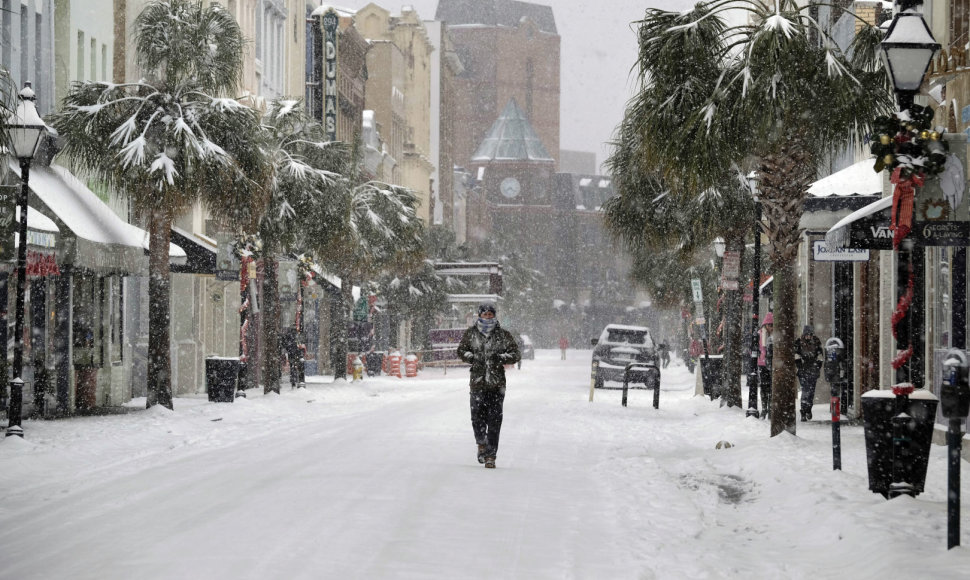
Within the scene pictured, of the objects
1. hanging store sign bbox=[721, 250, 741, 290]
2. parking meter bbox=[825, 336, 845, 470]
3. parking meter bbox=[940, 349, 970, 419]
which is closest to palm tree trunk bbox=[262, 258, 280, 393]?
hanging store sign bbox=[721, 250, 741, 290]

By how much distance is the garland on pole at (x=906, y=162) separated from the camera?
447 inches

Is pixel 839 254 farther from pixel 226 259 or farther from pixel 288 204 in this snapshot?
pixel 226 259

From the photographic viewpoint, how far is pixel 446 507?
37.0 ft

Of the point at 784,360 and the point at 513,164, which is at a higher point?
the point at 513,164

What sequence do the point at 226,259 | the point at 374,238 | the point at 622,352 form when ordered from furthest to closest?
the point at 374,238, the point at 622,352, the point at 226,259

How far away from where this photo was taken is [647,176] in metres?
27.7

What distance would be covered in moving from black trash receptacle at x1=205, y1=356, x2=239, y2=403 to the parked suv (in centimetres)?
1208

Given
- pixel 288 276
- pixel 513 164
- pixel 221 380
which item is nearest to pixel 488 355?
pixel 221 380

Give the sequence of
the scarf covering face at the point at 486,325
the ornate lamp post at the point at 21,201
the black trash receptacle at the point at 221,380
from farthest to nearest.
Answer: the black trash receptacle at the point at 221,380, the ornate lamp post at the point at 21,201, the scarf covering face at the point at 486,325

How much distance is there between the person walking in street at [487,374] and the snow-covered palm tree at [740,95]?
335 cm

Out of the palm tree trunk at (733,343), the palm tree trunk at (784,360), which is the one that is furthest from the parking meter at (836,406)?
the palm tree trunk at (733,343)

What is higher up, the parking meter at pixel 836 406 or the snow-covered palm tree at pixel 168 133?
the snow-covered palm tree at pixel 168 133

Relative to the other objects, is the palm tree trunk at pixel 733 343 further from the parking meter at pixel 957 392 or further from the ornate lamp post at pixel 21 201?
the parking meter at pixel 957 392

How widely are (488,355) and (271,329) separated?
16.6 m
